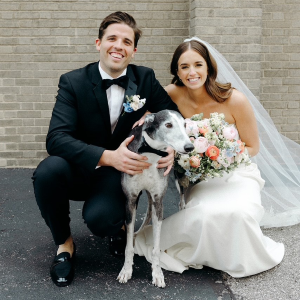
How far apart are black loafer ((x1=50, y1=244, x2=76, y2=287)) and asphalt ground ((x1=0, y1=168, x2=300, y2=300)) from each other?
5 cm

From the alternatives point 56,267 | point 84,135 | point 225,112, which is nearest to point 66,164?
point 84,135

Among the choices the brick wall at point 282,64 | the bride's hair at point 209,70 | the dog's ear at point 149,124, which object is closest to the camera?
the dog's ear at point 149,124

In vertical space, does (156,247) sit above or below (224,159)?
below

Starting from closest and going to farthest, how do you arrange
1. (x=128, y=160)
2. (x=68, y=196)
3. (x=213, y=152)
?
(x=128, y=160) → (x=213, y=152) → (x=68, y=196)

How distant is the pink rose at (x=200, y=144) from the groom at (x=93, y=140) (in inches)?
9.4

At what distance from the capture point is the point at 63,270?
299cm

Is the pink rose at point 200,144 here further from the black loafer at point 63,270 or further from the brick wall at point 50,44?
the brick wall at point 50,44

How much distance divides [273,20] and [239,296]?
466 cm

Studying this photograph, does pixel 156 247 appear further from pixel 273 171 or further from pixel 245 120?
pixel 273 171

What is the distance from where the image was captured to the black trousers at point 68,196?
2971mm

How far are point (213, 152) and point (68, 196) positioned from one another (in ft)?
3.96

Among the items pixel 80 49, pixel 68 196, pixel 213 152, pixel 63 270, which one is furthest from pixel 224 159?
pixel 80 49

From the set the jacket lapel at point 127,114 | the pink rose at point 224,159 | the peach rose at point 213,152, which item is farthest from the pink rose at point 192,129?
the jacket lapel at point 127,114

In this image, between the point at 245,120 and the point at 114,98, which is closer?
the point at 114,98
